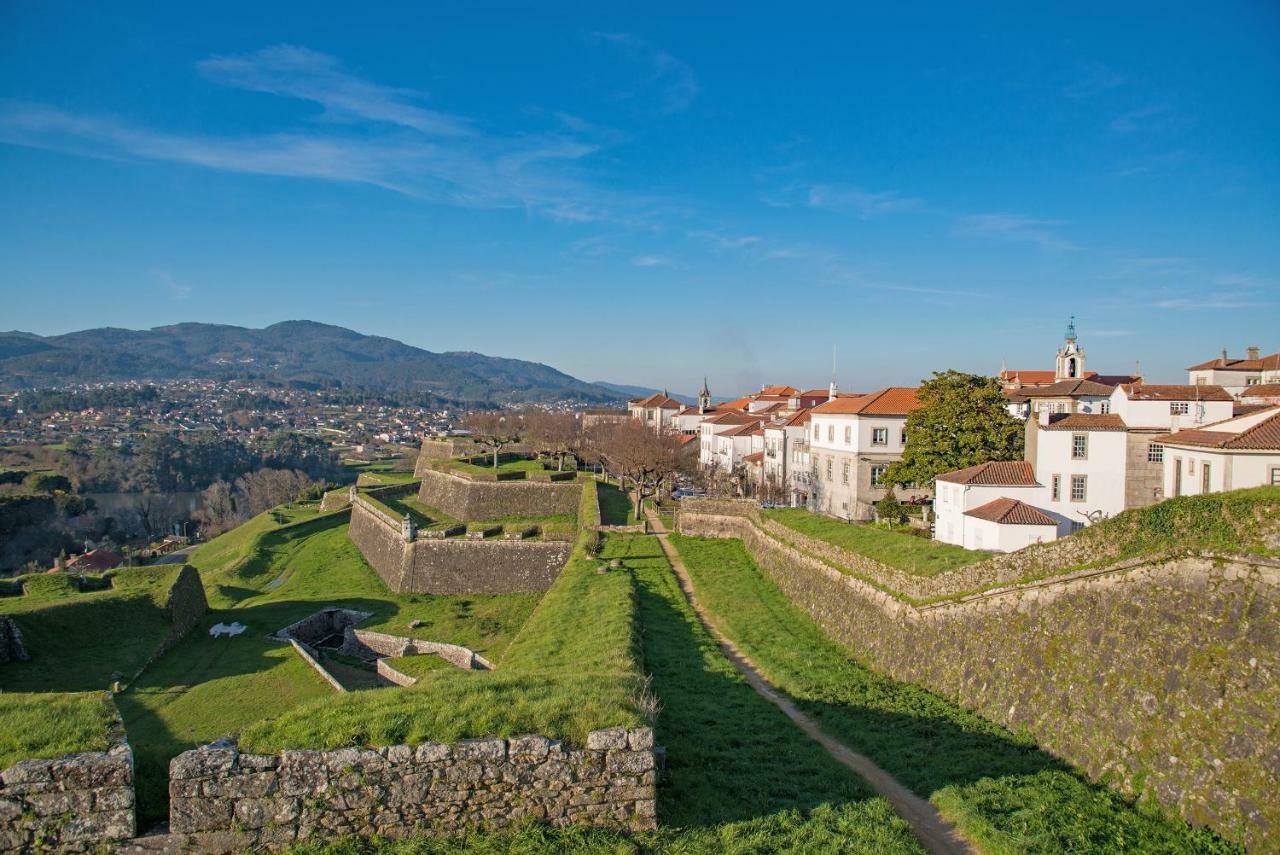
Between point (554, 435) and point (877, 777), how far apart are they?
5245 cm

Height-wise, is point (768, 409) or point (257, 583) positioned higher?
point (768, 409)

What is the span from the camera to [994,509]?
20750mm

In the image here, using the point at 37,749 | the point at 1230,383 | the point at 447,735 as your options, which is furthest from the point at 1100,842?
the point at 1230,383

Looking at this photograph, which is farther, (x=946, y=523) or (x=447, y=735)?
(x=946, y=523)

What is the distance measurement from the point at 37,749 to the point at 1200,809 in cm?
1180

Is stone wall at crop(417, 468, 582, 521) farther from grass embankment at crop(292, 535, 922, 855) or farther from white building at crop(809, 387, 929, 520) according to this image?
grass embankment at crop(292, 535, 922, 855)

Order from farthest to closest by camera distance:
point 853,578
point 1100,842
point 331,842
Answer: point 853,578 < point 1100,842 < point 331,842

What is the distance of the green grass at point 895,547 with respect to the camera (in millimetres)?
15400

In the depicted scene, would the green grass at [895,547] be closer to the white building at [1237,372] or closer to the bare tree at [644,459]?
the bare tree at [644,459]

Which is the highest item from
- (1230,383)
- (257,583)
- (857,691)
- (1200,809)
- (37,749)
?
(1230,383)

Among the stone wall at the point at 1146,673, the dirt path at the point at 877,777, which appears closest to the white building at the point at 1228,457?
the stone wall at the point at 1146,673

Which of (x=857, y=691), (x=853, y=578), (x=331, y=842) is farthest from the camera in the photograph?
(x=853, y=578)

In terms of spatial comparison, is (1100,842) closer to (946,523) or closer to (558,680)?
(558,680)

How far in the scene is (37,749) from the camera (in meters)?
6.39
